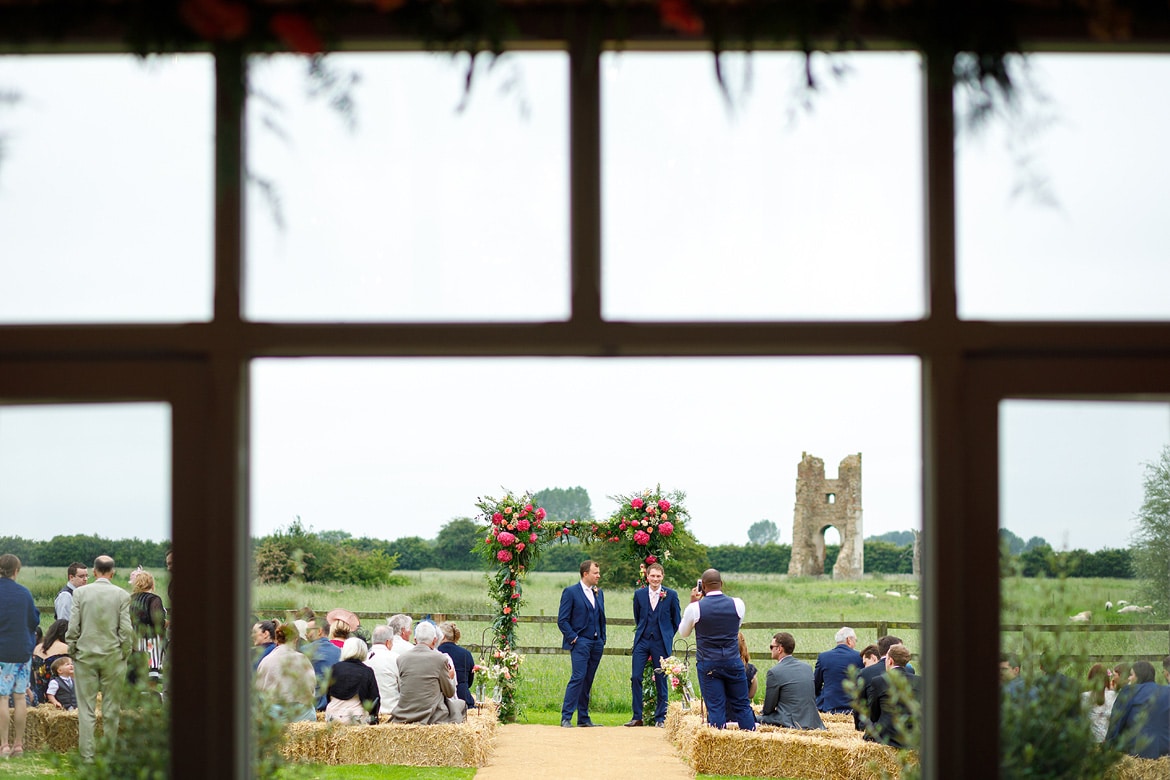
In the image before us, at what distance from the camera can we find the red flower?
2.11 metres

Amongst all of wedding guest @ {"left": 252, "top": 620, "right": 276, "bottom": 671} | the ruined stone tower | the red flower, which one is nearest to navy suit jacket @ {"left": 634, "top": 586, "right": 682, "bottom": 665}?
wedding guest @ {"left": 252, "top": 620, "right": 276, "bottom": 671}

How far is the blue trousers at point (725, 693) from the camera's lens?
7.12 metres

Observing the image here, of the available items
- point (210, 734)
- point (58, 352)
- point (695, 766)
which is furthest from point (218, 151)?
point (695, 766)

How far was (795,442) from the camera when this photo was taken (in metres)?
16.7

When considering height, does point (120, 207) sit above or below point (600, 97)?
below

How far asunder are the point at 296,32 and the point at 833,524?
2020cm

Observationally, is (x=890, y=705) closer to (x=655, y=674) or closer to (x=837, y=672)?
(x=837, y=672)

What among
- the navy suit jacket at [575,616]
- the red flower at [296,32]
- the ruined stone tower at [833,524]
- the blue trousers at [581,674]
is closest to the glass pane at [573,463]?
the ruined stone tower at [833,524]

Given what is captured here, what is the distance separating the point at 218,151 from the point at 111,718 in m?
1.37

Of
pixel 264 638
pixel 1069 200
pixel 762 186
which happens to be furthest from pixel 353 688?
pixel 1069 200

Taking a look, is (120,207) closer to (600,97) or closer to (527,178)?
(527,178)

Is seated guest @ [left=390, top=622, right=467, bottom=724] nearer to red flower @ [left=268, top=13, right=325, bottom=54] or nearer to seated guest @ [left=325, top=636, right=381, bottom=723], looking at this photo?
seated guest @ [left=325, top=636, right=381, bottom=723]

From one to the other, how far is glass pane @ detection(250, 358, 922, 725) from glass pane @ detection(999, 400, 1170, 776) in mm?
9341

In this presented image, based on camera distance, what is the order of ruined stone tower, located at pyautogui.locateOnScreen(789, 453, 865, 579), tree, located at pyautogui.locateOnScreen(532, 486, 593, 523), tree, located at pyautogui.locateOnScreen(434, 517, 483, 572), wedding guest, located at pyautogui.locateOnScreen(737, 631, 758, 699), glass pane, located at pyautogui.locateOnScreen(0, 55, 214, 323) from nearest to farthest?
glass pane, located at pyautogui.locateOnScreen(0, 55, 214, 323)
wedding guest, located at pyautogui.locateOnScreen(737, 631, 758, 699)
tree, located at pyautogui.locateOnScreen(532, 486, 593, 523)
tree, located at pyautogui.locateOnScreen(434, 517, 483, 572)
ruined stone tower, located at pyautogui.locateOnScreen(789, 453, 865, 579)
